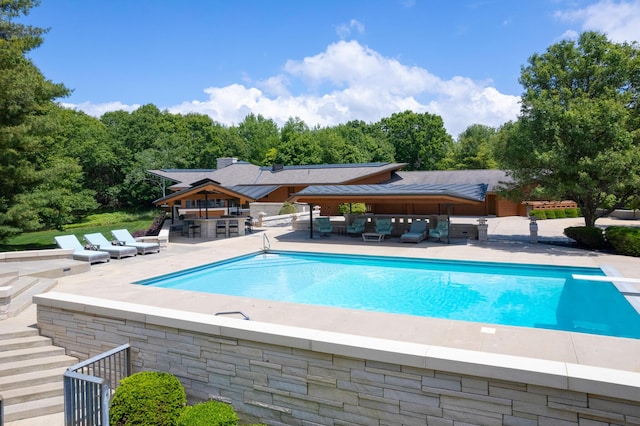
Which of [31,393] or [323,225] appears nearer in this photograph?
[31,393]

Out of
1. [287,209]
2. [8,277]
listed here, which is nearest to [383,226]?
[287,209]

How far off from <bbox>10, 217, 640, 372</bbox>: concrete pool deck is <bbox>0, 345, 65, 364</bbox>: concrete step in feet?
3.77

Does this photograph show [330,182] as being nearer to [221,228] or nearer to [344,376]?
[221,228]

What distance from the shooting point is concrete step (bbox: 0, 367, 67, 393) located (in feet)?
20.5

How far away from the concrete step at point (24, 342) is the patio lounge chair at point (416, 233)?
13.6 metres

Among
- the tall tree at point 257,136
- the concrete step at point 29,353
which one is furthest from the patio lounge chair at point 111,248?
the tall tree at point 257,136

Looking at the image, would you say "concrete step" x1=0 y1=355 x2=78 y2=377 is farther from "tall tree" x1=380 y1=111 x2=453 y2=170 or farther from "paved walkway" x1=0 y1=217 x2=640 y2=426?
"tall tree" x1=380 y1=111 x2=453 y2=170

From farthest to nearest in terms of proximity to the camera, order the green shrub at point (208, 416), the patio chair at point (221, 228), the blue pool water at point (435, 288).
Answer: the patio chair at point (221, 228) → the blue pool water at point (435, 288) → the green shrub at point (208, 416)

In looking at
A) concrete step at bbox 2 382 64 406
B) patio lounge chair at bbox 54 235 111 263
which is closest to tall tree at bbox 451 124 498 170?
patio lounge chair at bbox 54 235 111 263

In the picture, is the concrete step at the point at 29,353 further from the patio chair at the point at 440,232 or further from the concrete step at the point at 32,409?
the patio chair at the point at 440,232

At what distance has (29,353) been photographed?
6.89m

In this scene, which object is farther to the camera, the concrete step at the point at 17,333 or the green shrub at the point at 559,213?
the green shrub at the point at 559,213

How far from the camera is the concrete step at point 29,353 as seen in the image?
6.66 meters

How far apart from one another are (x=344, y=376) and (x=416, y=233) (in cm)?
1431
